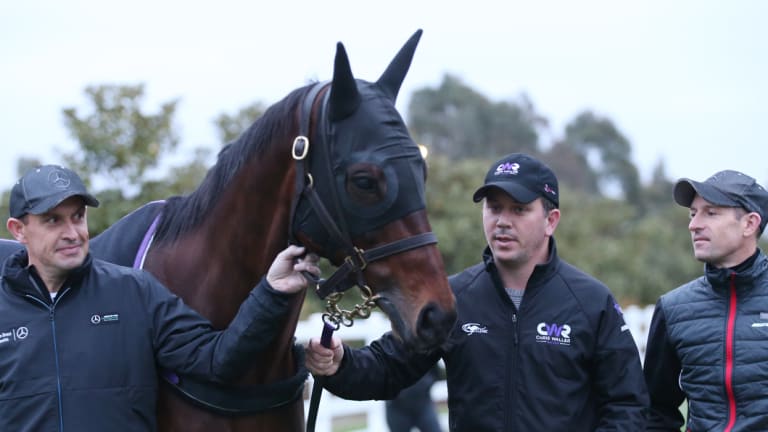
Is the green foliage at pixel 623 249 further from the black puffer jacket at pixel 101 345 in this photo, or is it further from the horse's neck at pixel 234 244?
the black puffer jacket at pixel 101 345

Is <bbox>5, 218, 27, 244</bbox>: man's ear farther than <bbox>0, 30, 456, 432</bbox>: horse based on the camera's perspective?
Yes

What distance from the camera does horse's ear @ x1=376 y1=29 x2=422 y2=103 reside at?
2.75m

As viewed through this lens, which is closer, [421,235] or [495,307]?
[421,235]

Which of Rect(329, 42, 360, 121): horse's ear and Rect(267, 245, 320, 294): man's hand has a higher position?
Rect(329, 42, 360, 121): horse's ear

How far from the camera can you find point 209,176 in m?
2.99

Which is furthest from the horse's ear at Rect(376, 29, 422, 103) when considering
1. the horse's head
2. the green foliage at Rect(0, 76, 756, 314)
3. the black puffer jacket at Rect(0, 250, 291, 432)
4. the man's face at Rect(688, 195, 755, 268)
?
the green foliage at Rect(0, 76, 756, 314)

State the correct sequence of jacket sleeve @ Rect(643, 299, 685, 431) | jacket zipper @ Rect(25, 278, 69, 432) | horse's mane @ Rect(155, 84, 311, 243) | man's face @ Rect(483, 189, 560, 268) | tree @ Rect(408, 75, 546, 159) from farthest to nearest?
tree @ Rect(408, 75, 546, 159), jacket sleeve @ Rect(643, 299, 685, 431), man's face @ Rect(483, 189, 560, 268), horse's mane @ Rect(155, 84, 311, 243), jacket zipper @ Rect(25, 278, 69, 432)

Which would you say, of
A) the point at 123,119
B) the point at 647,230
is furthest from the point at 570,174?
the point at 123,119

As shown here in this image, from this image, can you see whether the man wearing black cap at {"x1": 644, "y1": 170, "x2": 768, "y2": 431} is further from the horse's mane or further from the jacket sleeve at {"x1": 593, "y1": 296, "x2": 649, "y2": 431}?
the horse's mane

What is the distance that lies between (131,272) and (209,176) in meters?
0.43

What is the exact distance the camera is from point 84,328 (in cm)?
268

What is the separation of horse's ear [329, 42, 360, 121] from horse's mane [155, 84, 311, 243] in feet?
0.73

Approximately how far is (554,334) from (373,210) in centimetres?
87

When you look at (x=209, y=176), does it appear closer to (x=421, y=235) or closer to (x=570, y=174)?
(x=421, y=235)
